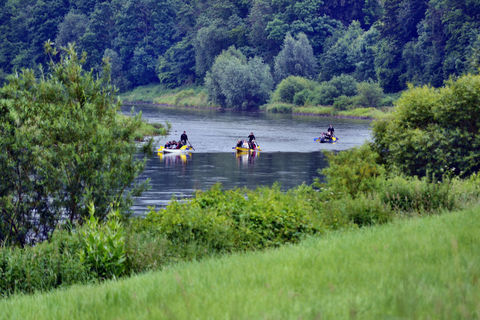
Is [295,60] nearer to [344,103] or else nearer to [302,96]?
[302,96]

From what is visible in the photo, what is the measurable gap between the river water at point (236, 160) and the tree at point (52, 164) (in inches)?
96.9

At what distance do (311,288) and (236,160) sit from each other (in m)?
39.0

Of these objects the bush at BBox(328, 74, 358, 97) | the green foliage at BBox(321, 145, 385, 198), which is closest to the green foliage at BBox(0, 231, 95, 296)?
the green foliage at BBox(321, 145, 385, 198)

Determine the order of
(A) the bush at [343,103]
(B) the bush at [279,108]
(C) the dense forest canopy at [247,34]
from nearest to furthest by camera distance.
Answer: (C) the dense forest canopy at [247,34] → (A) the bush at [343,103] → (B) the bush at [279,108]

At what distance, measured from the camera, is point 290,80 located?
109m

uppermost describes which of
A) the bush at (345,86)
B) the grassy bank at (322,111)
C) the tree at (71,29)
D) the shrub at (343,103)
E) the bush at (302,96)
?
the tree at (71,29)

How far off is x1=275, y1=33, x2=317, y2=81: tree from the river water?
1611 inches

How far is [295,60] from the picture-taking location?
11744cm

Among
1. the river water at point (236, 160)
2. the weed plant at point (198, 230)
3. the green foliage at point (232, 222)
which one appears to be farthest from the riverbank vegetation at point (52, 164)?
the green foliage at point (232, 222)

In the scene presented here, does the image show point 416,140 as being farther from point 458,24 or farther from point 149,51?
point 149,51

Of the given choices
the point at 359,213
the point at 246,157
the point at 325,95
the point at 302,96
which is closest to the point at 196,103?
the point at 302,96

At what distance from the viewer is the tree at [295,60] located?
11644 cm

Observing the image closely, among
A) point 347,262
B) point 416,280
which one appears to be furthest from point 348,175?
point 416,280

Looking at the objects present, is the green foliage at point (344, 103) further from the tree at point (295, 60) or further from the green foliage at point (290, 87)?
the tree at point (295, 60)
